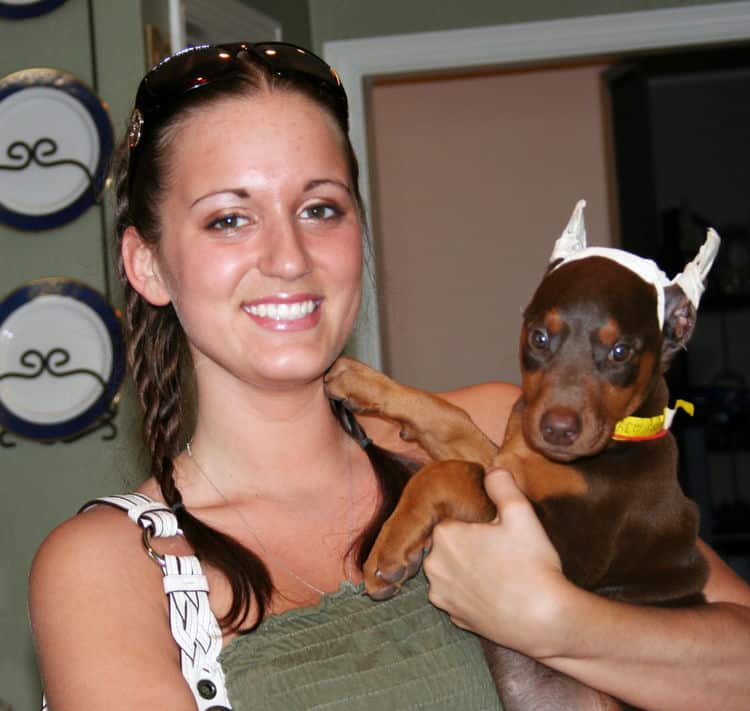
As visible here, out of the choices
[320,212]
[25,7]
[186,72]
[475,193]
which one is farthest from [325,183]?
[475,193]

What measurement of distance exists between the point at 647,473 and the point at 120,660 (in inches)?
28.8

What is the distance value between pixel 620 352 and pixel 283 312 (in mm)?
439

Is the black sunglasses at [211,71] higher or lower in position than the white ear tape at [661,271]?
higher

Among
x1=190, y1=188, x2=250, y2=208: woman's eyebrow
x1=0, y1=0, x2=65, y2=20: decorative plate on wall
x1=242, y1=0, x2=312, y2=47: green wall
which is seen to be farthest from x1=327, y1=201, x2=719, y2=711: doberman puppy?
x1=242, y1=0, x2=312, y2=47: green wall

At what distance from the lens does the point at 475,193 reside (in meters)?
6.50

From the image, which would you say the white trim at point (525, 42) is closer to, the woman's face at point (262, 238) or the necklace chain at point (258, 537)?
the necklace chain at point (258, 537)

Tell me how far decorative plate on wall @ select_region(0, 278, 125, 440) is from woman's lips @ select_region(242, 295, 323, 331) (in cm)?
159

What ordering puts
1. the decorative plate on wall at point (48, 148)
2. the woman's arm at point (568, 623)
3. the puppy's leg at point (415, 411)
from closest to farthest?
the woman's arm at point (568, 623) < the puppy's leg at point (415, 411) < the decorative plate on wall at point (48, 148)

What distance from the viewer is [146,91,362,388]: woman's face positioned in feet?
4.78

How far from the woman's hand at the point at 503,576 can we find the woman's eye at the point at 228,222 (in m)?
0.46

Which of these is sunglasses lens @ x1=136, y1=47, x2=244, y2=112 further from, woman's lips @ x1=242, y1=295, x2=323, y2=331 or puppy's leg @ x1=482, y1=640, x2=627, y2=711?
puppy's leg @ x1=482, y1=640, x2=627, y2=711

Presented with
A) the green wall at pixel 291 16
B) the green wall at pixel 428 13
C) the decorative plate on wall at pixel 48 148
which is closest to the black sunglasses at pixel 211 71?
the decorative plate on wall at pixel 48 148

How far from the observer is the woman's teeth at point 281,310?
1.48 meters

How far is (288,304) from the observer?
148 centimetres
